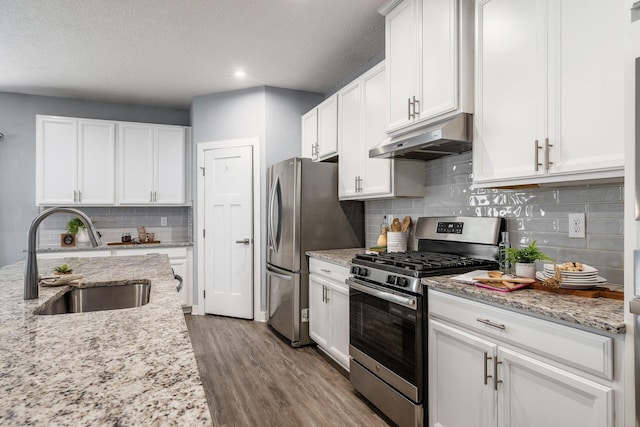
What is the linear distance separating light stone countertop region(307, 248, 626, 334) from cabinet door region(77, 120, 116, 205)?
13.8 ft

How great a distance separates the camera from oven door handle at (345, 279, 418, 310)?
196cm

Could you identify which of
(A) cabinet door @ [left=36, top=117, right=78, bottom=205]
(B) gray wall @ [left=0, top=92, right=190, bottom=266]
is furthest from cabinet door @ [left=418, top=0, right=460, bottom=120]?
(B) gray wall @ [left=0, top=92, right=190, bottom=266]

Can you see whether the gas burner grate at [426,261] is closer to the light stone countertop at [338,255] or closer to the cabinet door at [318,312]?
the light stone countertop at [338,255]

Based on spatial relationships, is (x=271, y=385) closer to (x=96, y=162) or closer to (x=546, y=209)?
(x=546, y=209)

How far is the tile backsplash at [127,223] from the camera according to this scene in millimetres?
4637

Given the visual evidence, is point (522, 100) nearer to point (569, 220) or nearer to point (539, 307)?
point (569, 220)

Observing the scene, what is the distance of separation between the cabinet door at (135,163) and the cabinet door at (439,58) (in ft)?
12.2

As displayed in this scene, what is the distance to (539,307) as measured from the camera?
1.37m

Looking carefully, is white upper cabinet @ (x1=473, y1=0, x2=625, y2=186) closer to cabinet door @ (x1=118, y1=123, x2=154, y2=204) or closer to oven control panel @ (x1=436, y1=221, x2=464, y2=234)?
oven control panel @ (x1=436, y1=221, x2=464, y2=234)

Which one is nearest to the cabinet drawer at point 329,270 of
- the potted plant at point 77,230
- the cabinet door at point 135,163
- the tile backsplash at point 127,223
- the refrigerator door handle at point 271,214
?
the refrigerator door handle at point 271,214

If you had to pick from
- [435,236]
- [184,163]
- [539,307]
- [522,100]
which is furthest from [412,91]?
[184,163]

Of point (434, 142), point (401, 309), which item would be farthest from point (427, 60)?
point (401, 309)

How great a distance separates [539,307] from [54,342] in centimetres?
152

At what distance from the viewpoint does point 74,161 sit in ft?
14.6
